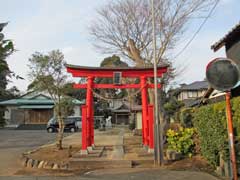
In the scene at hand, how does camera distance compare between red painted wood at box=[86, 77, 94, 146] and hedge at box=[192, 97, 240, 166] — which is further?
red painted wood at box=[86, 77, 94, 146]

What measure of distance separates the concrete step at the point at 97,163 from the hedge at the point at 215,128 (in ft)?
9.32

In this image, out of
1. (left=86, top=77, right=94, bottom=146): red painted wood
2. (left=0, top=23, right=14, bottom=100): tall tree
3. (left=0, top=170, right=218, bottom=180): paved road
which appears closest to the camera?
(left=0, top=23, right=14, bottom=100): tall tree

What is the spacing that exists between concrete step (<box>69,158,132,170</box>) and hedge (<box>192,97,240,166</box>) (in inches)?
112

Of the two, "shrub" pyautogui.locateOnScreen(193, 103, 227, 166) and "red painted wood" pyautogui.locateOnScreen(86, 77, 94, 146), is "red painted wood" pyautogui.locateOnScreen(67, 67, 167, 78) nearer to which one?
"red painted wood" pyautogui.locateOnScreen(86, 77, 94, 146)

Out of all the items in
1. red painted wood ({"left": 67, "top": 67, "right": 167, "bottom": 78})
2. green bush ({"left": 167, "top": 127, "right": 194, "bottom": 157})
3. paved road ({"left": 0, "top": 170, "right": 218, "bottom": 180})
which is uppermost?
red painted wood ({"left": 67, "top": 67, "right": 167, "bottom": 78})

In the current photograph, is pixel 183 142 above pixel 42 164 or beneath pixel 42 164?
above

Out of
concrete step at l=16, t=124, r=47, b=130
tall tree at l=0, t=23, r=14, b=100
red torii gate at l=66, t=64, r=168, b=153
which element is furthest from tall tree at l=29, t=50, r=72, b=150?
concrete step at l=16, t=124, r=47, b=130

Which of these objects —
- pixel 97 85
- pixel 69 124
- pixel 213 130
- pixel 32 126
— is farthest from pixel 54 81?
pixel 32 126

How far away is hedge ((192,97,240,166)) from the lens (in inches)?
270

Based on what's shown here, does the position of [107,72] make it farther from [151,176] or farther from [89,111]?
[151,176]

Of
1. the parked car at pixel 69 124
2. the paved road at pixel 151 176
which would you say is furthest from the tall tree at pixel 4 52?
the parked car at pixel 69 124

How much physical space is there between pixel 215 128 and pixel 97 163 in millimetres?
4614

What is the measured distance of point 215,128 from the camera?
7.72 m

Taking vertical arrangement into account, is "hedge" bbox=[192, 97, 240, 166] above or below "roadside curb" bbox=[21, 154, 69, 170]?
above
